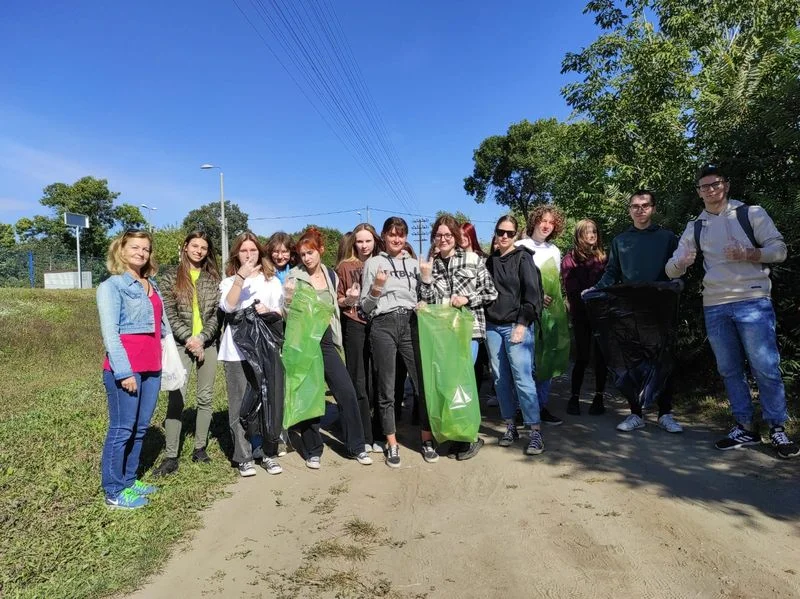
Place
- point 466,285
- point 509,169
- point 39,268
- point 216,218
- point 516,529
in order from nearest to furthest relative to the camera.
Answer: point 516,529 < point 466,285 < point 39,268 < point 509,169 < point 216,218

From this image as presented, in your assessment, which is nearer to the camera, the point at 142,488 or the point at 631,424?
the point at 142,488

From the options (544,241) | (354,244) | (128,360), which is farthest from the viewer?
(544,241)

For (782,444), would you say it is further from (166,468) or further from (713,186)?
(166,468)

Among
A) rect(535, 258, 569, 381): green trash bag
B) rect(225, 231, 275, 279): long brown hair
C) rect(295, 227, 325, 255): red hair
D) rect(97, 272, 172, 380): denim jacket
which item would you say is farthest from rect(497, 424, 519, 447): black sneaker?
rect(97, 272, 172, 380): denim jacket

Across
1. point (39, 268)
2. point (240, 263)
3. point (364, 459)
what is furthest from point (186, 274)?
point (39, 268)

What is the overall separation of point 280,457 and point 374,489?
43.8 inches

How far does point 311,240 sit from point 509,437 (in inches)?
87.4

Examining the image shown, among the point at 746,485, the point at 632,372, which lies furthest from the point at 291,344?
the point at 746,485

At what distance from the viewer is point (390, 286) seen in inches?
160

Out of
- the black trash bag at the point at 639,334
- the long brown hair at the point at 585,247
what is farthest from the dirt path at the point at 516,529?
the long brown hair at the point at 585,247

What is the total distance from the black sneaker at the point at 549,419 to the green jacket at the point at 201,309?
2848 mm

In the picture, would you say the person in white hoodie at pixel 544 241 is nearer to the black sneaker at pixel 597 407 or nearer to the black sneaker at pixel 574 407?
the black sneaker at pixel 574 407

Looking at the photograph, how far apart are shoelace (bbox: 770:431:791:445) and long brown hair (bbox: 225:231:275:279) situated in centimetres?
374

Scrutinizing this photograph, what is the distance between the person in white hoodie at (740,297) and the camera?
143 inches
